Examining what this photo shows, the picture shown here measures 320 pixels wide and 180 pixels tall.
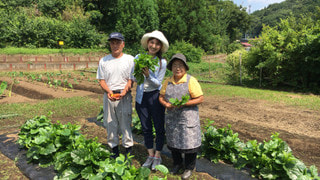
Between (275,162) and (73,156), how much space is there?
245 cm

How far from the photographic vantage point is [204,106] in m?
7.74

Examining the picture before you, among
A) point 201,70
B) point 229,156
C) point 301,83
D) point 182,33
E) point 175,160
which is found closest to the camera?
point 175,160

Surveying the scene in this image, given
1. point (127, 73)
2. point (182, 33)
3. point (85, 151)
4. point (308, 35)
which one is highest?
point (182, 33)

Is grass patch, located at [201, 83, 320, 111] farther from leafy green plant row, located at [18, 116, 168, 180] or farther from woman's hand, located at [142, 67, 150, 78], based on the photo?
leafy green plant row, located at [18, 116, 168, 180]

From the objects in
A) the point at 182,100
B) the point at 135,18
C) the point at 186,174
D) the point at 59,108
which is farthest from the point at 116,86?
the point at 135,18

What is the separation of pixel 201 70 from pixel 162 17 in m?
16.8

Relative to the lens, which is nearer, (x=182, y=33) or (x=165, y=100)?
(x=165, y=100)

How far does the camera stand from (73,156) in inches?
107

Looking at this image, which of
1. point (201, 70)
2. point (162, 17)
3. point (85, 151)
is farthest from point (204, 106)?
point (162, 17)

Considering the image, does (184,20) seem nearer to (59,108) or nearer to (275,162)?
(59,108)

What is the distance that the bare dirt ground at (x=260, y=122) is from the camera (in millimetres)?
4340

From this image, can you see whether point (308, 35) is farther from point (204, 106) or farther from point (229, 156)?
point (229, 156)

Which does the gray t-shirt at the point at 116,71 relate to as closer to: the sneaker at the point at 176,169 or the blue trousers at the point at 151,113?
the blue trousers at the point at 151,113

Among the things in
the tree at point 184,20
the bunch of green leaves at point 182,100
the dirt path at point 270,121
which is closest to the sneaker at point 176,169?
the bunch of green leaves at point 182,100
